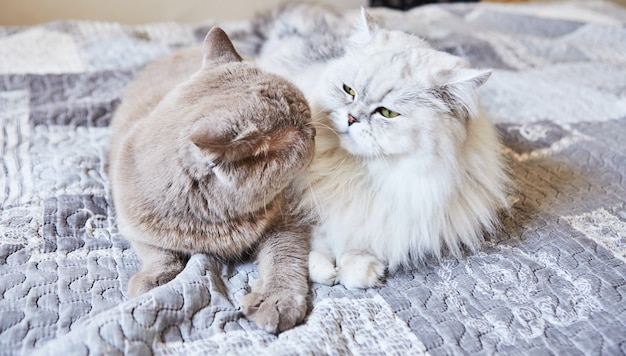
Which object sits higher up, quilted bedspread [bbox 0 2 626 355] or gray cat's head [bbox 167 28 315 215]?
gray cat's head [bbox 167 28 315 215]

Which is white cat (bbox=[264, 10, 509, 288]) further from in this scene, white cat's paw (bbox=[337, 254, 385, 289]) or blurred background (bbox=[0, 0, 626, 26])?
blurred background (bbox=[0, 0, 626, 26])

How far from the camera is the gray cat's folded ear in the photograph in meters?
0.87

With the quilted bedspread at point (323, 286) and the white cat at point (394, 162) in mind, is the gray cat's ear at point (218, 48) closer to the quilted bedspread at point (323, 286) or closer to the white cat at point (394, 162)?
the white cat at point (394, 162)

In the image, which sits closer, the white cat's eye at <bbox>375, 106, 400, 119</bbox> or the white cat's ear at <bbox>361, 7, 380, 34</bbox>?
the white cat's eye at <bbox>375, 106, 400, 119</bbox>

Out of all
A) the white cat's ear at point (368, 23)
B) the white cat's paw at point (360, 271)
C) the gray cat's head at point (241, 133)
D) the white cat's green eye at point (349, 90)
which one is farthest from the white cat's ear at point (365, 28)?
the white cat's paw at point (360, 271)

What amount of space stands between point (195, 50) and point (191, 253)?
828mm

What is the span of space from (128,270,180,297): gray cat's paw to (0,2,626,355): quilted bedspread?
0.04m

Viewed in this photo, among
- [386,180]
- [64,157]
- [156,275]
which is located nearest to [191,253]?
[156,275]

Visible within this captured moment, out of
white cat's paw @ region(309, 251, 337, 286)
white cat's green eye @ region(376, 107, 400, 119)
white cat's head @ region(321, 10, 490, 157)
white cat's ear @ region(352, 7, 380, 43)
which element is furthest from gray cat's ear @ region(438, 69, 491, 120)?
white cat's paw @ region(309, 251, 337, 286)

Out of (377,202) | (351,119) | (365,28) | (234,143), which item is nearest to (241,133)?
(234,143)

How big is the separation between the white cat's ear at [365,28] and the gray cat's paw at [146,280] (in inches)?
28.0

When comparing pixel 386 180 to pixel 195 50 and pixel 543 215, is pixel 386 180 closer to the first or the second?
pixel 543 215

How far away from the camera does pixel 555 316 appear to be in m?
0.98

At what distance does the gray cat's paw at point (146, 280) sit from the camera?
997mm
